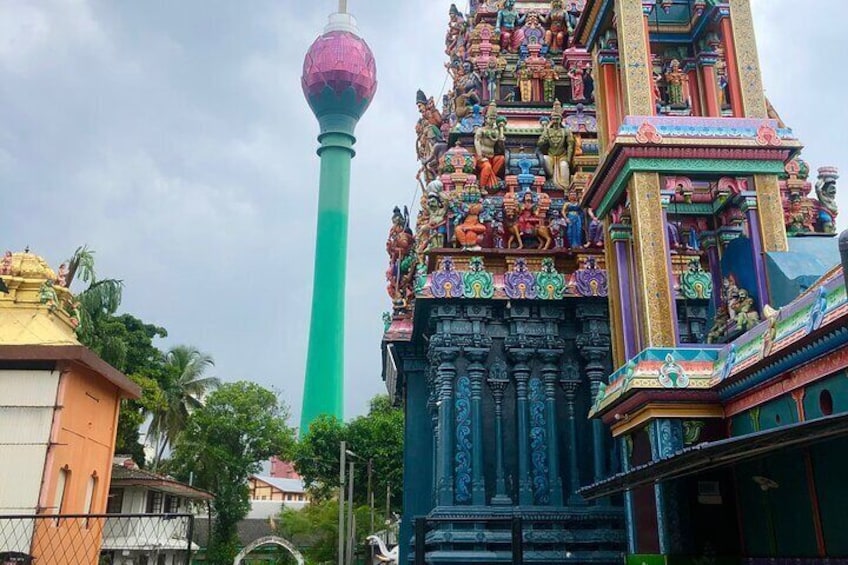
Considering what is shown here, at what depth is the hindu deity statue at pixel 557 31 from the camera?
20.9m

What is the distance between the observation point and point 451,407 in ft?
52.2

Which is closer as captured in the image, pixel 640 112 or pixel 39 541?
pixel 640 112

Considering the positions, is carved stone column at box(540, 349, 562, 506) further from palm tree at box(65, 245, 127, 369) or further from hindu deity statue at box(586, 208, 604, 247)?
palm tree at box(65, 245, 127, 369)

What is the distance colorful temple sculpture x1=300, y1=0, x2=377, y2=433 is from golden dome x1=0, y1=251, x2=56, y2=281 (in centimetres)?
5137

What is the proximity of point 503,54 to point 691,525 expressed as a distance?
1436cm

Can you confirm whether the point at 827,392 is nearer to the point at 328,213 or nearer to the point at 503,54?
the point at 503,54

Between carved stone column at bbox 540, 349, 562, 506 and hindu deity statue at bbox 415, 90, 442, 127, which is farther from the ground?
hindu deity statue at bbox 415, 90, 442, 127

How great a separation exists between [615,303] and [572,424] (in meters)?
3.83

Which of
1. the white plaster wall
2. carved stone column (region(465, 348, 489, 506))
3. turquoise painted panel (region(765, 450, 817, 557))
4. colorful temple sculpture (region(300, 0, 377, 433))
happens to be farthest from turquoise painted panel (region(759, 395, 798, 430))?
colorful temple sculpture (region(300, 0, 377, 433))

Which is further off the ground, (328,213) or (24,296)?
(328,213)

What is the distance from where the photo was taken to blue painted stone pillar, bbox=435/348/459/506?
15227mm

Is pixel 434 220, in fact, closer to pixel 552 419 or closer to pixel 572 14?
pixel 552 419

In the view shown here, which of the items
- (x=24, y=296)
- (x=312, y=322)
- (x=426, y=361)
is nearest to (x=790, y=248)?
(x=426, y=361)

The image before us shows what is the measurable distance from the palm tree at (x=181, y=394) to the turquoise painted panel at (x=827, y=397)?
36.3 meters
